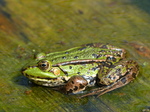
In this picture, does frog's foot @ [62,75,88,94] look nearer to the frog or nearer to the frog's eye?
the frog

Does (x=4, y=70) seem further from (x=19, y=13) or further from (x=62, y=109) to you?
(x=19, y=13)

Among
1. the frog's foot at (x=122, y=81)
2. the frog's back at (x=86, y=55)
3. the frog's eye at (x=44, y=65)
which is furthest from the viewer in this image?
the frog's back at (x=86, y=55)

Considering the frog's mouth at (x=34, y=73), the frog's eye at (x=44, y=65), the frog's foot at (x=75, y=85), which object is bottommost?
the frog's foot at (x=75, y=85)

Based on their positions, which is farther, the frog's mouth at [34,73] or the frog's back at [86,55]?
the frog's back at [86,55]

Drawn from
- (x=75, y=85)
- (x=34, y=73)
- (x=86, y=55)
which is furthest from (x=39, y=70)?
(x=86, y=55)

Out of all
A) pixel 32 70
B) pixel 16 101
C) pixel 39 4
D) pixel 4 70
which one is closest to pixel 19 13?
pixel 39 4

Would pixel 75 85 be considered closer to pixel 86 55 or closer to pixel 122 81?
pixel 86 55

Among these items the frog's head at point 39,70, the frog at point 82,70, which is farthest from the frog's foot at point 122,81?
the frog's head at point 39,70

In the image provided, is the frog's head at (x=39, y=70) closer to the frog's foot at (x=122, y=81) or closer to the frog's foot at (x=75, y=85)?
the frog's foot at (x=75, y=85)
